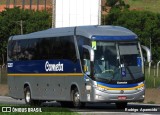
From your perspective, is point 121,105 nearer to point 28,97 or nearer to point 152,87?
point 28,97

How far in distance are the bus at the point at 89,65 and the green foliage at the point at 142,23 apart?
276 ft

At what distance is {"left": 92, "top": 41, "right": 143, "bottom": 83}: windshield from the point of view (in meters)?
28.9

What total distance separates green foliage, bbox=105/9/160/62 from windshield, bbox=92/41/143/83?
288 feet

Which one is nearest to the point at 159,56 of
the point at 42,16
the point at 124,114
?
the point at 42,16

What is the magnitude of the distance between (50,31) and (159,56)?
84001mm

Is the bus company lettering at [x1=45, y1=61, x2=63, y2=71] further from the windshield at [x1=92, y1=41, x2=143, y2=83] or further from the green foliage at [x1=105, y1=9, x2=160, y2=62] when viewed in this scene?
the green foliage at [x1=105, y1=9, x2=160, y2=62]

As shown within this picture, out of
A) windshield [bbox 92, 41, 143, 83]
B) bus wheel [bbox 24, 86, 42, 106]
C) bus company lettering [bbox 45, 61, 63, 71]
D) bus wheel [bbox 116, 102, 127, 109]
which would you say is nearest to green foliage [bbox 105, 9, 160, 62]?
bus wheel [bbox 24, 86, 42, 106]

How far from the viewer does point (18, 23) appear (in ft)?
394

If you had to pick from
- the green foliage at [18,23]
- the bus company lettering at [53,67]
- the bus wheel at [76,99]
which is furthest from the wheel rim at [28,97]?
the green foliage at [18,23]

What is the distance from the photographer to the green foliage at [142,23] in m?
119

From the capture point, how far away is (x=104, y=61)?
29.0 m

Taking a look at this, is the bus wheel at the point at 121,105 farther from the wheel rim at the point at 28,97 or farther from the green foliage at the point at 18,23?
the green foliage at the point at 18,23

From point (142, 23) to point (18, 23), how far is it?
20231mm

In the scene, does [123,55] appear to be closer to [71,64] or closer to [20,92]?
[71,64]
